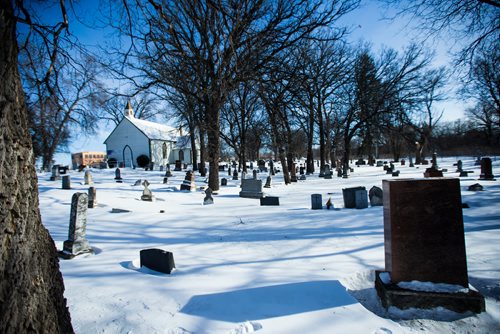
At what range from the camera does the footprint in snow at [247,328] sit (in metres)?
2.02

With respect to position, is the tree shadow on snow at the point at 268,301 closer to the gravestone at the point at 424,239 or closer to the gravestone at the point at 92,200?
the gravestone at the point at 424,239

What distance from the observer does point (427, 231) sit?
2.49 meters

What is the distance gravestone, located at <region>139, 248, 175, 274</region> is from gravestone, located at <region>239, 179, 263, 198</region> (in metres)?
7.31

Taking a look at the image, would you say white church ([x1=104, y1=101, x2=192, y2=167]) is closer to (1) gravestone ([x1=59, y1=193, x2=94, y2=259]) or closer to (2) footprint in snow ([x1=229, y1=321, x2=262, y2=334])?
(1) gravestone ([x1=59, y1=193, x2=94, y2=259])

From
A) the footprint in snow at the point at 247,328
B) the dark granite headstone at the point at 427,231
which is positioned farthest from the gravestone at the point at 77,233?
the dark granite headstone at the point at 427,231

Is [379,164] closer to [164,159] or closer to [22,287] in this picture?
[164,159]

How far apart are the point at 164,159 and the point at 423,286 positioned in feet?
129

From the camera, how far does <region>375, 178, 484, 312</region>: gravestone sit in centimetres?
244

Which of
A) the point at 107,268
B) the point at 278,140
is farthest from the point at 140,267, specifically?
the point at 278,140

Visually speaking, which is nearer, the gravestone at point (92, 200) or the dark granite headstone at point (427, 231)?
the dark granite headstone at point (427, 231)

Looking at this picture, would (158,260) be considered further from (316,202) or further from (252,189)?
(252,189)

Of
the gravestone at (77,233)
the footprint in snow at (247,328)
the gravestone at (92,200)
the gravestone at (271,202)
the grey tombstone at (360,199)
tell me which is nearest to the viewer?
the footprint in snow at (247,328)

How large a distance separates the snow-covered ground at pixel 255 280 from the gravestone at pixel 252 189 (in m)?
4.62

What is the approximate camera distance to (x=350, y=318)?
2143 millimetres
